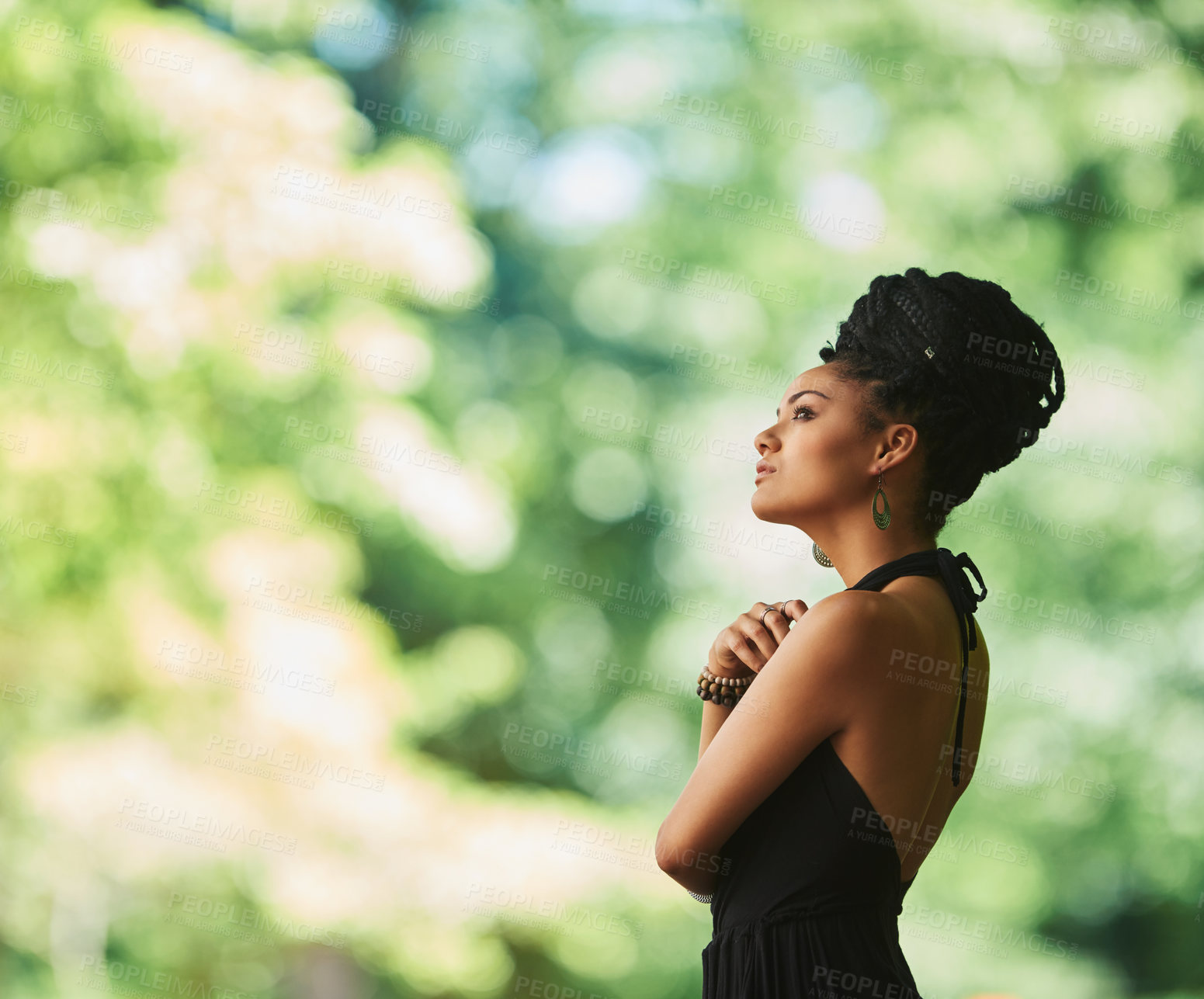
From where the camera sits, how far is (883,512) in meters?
1.10

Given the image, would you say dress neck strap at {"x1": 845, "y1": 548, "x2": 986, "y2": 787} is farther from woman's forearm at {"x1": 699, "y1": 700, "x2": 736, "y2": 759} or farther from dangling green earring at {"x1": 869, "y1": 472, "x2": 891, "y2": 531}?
woman's forearm at {"x1": 699, "y1": 700, "x2": 736, "y2": 759}

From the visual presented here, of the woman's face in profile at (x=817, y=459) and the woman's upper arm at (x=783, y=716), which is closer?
the woman's upper arm at (x=783, y=716)

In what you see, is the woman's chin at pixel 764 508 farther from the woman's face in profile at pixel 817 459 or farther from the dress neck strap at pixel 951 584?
the dress neck strap at pixel 951 584

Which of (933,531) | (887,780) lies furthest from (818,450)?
(887,780)

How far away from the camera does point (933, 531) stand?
44.9 inches

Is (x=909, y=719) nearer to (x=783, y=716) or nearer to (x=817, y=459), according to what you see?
(x=783, y=716)

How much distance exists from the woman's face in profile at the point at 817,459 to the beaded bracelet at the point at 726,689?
16 cm

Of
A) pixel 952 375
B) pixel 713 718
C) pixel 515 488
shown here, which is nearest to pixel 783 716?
pixel 713 718

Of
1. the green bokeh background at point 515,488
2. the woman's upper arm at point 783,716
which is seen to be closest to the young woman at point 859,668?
the woman's upper arm at point 783,716

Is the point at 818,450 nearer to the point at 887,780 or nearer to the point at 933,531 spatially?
the point at 933,531

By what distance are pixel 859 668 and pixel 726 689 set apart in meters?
0.18

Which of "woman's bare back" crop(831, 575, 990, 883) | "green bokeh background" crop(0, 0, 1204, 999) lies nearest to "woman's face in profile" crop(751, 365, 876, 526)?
"woman's bare back" crop(831, 575, 990, 883)

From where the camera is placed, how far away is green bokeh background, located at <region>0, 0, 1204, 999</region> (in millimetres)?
3861

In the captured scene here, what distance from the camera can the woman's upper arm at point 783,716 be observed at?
97 centimetres
